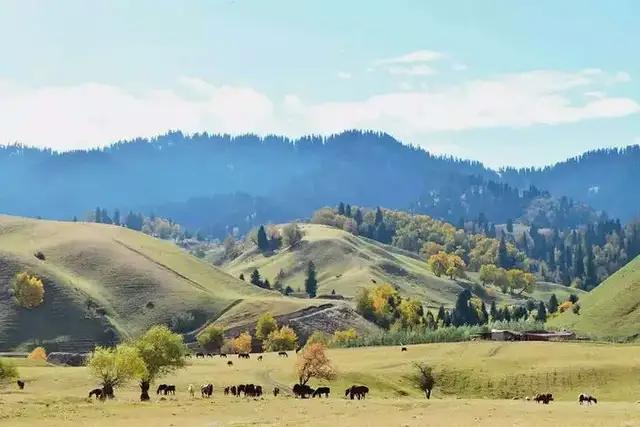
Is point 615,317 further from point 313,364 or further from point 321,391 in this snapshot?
point 321,391

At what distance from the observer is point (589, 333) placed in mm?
174375

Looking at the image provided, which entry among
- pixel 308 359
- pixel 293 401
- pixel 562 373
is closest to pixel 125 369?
pixel 293 401

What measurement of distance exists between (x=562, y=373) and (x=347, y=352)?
41.6 m

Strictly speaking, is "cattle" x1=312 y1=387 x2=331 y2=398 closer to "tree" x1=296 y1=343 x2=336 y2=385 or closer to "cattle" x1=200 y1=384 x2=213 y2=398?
"tree" x1=296 y1=343 x2=336 y2=385

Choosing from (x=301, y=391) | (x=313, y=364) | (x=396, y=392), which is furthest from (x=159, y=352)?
(x=396, y=392)

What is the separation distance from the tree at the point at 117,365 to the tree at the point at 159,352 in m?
2.52

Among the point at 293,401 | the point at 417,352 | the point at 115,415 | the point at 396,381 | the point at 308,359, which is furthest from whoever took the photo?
the point at 417,352

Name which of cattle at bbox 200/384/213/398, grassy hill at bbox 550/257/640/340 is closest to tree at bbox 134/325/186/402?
cattle at bbox 200/384/213/398

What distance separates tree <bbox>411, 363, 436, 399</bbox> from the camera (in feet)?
335

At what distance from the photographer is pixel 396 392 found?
102 m

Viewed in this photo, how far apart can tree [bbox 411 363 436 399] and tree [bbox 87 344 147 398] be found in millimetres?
34929

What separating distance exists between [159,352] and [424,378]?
3639 centimetres

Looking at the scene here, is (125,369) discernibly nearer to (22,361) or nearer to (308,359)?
(308,359)

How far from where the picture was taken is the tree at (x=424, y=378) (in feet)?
335
